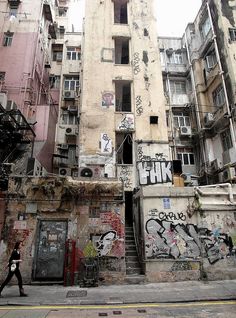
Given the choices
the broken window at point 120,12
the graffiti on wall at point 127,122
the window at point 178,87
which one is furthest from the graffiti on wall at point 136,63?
the window at point 178,87

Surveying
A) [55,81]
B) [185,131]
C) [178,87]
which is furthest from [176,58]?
[55,81]

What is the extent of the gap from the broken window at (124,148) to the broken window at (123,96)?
2564 mm

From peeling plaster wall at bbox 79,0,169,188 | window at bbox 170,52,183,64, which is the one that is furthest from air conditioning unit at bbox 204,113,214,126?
window at bbox 170,52,183,64

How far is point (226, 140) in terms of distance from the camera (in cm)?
2020

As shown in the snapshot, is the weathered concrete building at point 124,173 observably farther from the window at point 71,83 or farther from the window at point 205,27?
the window at point 205,27

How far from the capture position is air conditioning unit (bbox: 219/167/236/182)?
58.2ft

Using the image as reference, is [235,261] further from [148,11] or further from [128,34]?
[148,11]

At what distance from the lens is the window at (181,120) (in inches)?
925

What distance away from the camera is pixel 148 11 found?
72.7 feet

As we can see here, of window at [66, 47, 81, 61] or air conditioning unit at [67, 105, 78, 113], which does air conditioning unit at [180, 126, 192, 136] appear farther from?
window at [66, 47, 81, 61]

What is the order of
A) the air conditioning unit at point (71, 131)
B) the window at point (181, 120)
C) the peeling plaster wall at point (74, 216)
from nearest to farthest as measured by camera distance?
the peeling plaster wall at point (74, 216), the air conditioning unit at point (71, 131), the window at point (181, 120)

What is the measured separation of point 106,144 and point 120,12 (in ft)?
43.9

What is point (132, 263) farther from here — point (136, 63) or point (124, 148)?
point (136, 63)

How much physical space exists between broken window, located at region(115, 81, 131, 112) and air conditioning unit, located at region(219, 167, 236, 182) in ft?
27.6
